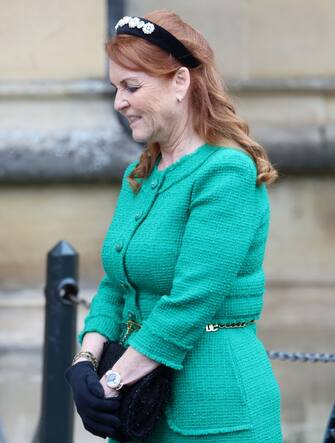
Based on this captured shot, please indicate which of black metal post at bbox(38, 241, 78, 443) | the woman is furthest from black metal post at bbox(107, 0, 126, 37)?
the woman

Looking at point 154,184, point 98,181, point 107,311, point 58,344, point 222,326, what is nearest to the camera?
point 222,326

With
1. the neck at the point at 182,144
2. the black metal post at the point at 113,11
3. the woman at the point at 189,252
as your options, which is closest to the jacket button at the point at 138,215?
the woman at the point at 189,252

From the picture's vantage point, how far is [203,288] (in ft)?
8.53

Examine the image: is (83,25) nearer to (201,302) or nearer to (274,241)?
(274,241)

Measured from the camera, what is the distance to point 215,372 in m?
2.68

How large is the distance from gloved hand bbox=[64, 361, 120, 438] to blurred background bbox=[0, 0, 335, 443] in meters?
3.05

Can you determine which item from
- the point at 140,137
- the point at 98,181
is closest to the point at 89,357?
the point at 140,137

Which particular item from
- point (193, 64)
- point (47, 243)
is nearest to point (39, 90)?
point (47, 243)

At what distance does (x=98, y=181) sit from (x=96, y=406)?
3.17 m

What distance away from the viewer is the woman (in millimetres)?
2619

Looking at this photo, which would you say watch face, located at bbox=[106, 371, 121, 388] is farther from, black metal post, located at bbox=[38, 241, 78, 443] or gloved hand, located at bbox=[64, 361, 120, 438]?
black metal post, located at bbox=[38, 241, 78, 443]

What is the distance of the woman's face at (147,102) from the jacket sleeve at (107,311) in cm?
26

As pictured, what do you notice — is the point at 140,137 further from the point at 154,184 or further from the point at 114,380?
the point at 114,380

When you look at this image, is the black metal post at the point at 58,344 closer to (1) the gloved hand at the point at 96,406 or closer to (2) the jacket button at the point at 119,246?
(2) the jacket button at the point at 119,246
